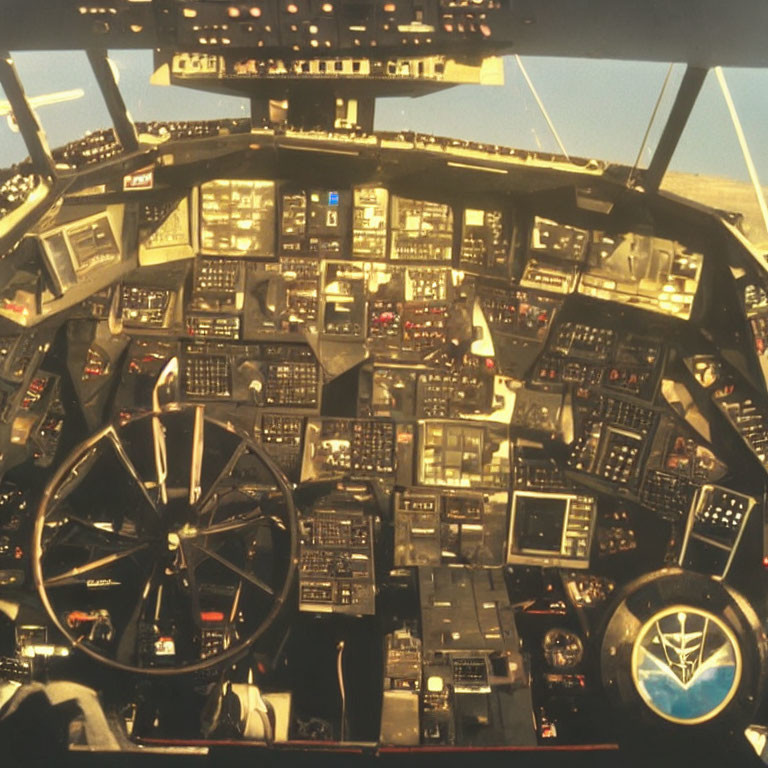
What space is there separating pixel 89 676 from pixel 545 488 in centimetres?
301

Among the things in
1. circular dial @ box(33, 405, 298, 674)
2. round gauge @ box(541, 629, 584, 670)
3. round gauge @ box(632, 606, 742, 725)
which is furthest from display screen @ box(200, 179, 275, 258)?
round gauge @ box(632, 606, 742, 725)

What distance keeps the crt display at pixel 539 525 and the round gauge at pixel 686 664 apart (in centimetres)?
97

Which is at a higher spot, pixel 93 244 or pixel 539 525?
pixel 93 244

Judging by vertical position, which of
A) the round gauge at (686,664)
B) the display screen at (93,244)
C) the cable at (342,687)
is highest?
the display screen at (93,244)

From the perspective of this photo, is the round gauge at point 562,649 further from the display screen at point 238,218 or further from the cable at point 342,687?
the display screen at point 238,218

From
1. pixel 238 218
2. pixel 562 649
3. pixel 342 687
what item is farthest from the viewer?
pixel 238 218

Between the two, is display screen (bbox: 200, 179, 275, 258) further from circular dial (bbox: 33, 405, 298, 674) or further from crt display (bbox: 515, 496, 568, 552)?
crt display (bbox: 515, 496, 568, 552)

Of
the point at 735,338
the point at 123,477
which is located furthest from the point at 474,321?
the point at 123,477

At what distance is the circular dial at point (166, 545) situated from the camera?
477 centimetres

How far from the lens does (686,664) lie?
5035 millimetres

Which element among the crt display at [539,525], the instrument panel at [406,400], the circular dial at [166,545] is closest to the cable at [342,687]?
the instrument panel at [406,400]

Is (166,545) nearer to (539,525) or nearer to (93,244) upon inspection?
(93,244)

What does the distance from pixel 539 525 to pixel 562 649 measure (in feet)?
2.58

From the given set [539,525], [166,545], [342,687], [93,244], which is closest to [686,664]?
[539,525]
